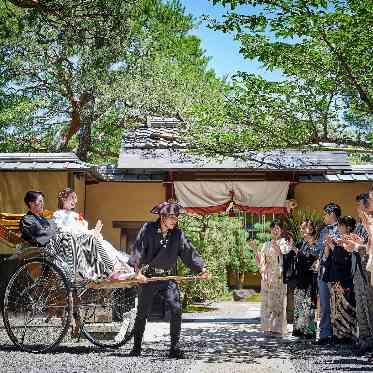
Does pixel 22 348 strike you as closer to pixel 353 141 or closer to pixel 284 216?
pixel 353 141

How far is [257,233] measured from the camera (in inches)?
829

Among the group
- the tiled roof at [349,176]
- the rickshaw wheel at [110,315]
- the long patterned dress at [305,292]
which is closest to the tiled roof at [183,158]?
the tiled roof at [349,176]

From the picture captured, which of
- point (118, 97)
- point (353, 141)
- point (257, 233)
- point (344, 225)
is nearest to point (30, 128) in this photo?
point (118, 97)

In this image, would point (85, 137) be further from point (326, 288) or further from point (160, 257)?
point (160, 257)

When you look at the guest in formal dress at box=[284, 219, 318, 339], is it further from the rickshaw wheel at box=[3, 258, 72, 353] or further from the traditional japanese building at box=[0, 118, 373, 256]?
the rickshaw wheel at box=[3, 258, 72, 353]

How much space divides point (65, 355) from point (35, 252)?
41.6 inches

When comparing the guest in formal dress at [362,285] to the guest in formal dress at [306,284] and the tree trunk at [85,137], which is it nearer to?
the guest in formal dress at [306,284]

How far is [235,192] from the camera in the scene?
1406 cm

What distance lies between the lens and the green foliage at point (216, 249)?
15.8 meters

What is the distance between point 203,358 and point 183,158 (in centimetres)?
729

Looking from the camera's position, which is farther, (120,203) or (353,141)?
(120,203)

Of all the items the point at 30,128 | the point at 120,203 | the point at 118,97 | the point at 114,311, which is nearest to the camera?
the point at 114,311

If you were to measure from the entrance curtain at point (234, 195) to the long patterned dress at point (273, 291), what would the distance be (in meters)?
3.61

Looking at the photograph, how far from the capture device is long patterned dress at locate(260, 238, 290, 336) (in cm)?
987
